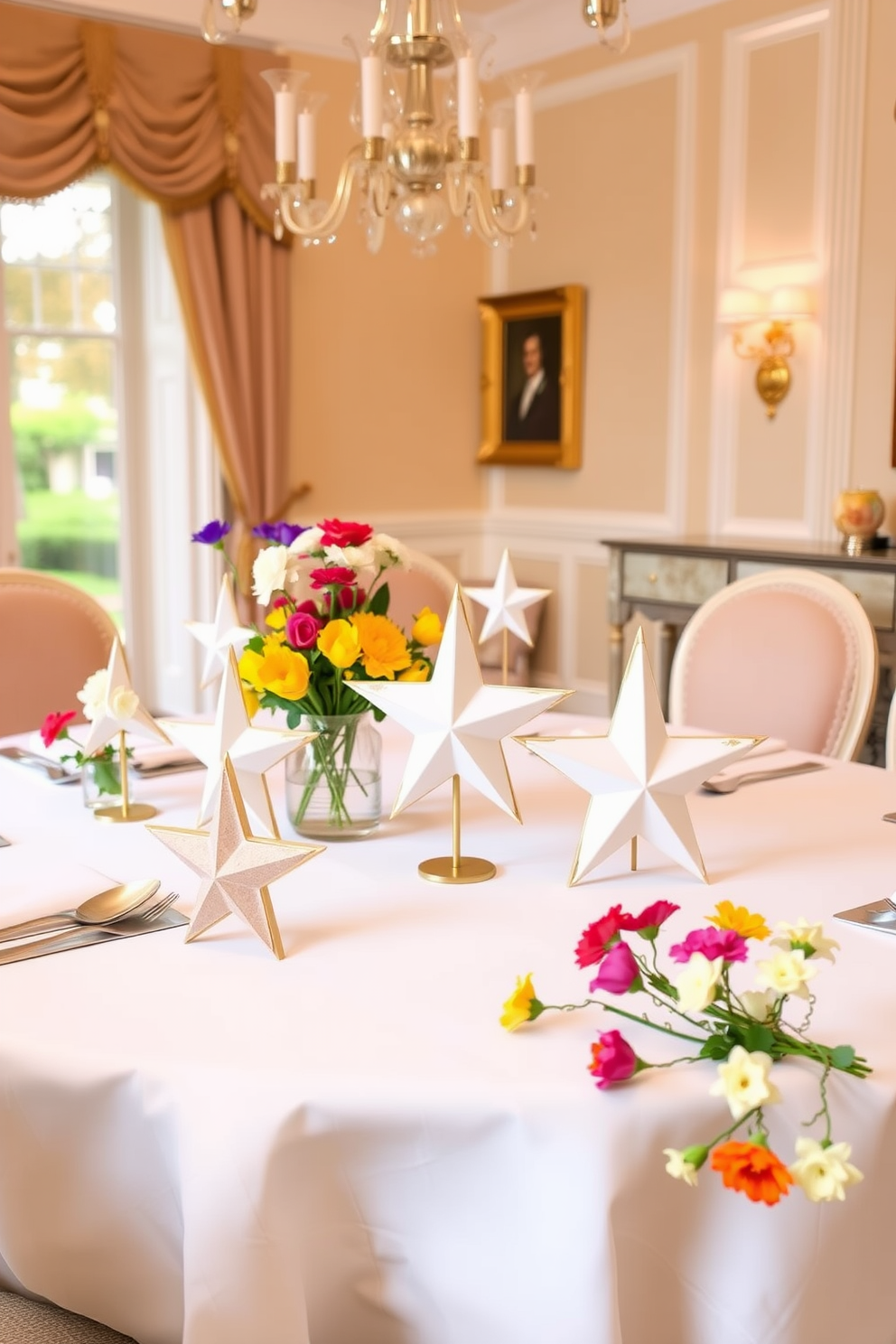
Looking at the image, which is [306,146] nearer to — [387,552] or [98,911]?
[387,552]

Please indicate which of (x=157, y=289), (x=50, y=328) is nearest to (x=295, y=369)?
(x=157, y=289)

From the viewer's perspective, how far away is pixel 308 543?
1.76 metres

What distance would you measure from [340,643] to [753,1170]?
0.87 metres

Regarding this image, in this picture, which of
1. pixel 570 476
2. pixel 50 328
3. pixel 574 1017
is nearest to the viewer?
pixel 574 1017

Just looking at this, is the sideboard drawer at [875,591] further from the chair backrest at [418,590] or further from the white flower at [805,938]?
the white flower at [805,938]

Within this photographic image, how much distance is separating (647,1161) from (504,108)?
253 cm

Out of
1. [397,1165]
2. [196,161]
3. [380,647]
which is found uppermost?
[196,161]

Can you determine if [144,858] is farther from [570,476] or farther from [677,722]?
[570,476]

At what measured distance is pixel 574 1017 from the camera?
1.15 metres

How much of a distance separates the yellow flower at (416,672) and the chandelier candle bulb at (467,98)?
1.23 m

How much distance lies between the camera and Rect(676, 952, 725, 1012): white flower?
0.96 meters

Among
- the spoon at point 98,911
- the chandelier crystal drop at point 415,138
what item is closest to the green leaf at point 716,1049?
the spoon at point 98,911

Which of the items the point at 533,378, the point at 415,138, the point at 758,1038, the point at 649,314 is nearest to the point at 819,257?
the point at 649,314

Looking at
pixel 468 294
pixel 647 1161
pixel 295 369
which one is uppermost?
pixel 468 294
